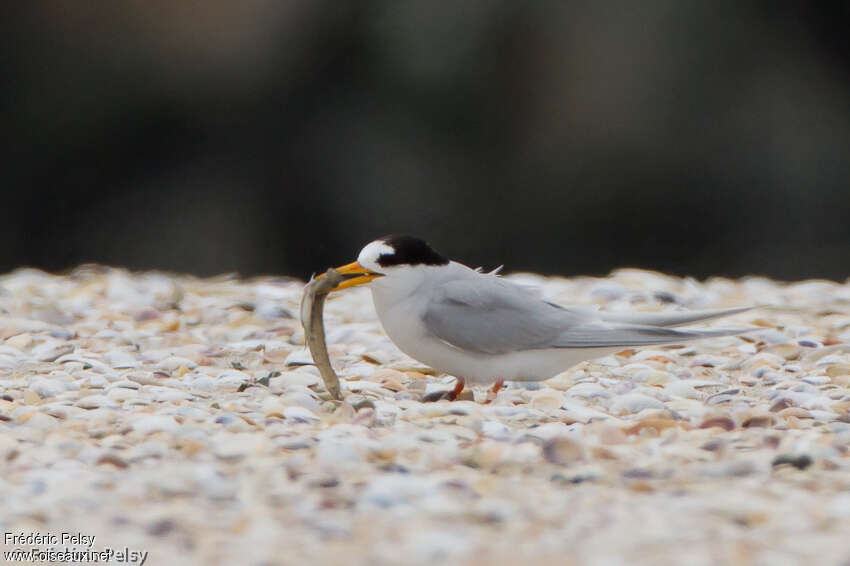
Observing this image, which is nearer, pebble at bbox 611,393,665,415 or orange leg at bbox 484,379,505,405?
pebble at bbox 611,393,665,415

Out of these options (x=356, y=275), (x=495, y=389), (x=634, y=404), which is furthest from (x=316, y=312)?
(x=634, y=404)

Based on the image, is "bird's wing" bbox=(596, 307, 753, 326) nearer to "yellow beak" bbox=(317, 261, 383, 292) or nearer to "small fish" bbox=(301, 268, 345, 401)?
"yellow beak" bbox=(317, 261, 383, 292)

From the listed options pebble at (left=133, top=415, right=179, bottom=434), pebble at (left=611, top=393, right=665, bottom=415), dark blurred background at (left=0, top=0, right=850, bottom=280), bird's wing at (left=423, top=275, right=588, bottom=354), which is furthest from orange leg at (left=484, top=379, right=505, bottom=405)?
dark blurred background at (left=0, top=0, right=850, bottom=280)

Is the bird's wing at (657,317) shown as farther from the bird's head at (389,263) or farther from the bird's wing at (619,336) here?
the bird's head at (389,263)

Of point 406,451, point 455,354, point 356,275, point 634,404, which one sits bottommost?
point 406,451

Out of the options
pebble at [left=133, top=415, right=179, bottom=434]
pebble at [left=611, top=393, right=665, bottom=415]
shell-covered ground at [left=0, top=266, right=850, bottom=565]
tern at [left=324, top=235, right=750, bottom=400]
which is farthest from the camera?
tern at [left=324, top=235, right=750, bottom=400]

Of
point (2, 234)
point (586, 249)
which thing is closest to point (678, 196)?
point (586, 249)

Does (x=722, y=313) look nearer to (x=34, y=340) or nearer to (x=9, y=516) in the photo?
(x=9, y=516)

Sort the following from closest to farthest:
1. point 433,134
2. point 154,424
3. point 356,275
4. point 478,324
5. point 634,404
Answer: point 154,424 < point 634,404 < point 478,324 < point 356,275 < point 433,134

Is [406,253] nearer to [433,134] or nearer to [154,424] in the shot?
[154,424]
